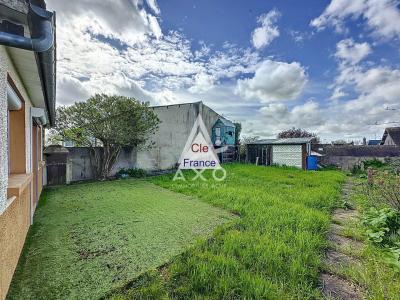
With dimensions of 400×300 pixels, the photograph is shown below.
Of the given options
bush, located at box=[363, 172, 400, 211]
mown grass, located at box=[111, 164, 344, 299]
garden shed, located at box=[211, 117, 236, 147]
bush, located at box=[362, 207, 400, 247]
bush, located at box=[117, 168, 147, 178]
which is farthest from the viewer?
garden shed, located at box=[211, 117, 236, 147]

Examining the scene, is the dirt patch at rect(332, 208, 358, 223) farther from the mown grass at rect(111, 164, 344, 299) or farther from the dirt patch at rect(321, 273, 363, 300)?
the dirt patch at rect(321, 273, 363, 300)

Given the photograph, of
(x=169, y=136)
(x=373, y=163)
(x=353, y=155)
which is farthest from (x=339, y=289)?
(x=353, y=155)

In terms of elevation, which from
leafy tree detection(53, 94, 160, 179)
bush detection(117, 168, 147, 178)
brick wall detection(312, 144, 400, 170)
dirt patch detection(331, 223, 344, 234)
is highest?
leafy tree detection(53, 94, 160, 179)

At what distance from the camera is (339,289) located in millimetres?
2768

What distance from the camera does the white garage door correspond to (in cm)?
1875

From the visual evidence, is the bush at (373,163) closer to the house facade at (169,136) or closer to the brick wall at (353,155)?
the brick wall at (353,155)

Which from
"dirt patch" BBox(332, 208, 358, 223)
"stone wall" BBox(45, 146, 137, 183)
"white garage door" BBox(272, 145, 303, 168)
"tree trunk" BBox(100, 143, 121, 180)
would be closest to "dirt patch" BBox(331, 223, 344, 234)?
"dirt patch" BBox(332, 208, 358, 223)

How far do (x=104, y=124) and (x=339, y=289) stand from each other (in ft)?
34.5

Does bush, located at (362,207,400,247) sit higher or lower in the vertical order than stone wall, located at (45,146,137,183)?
lower

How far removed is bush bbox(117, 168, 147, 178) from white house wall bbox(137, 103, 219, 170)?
74 centimetres

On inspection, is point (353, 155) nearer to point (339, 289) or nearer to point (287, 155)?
point (287, 155)

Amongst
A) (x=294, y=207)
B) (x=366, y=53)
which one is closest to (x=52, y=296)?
(x=294, y=207)

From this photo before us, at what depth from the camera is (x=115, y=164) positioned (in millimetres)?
12227

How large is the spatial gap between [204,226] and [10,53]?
4.44 m
